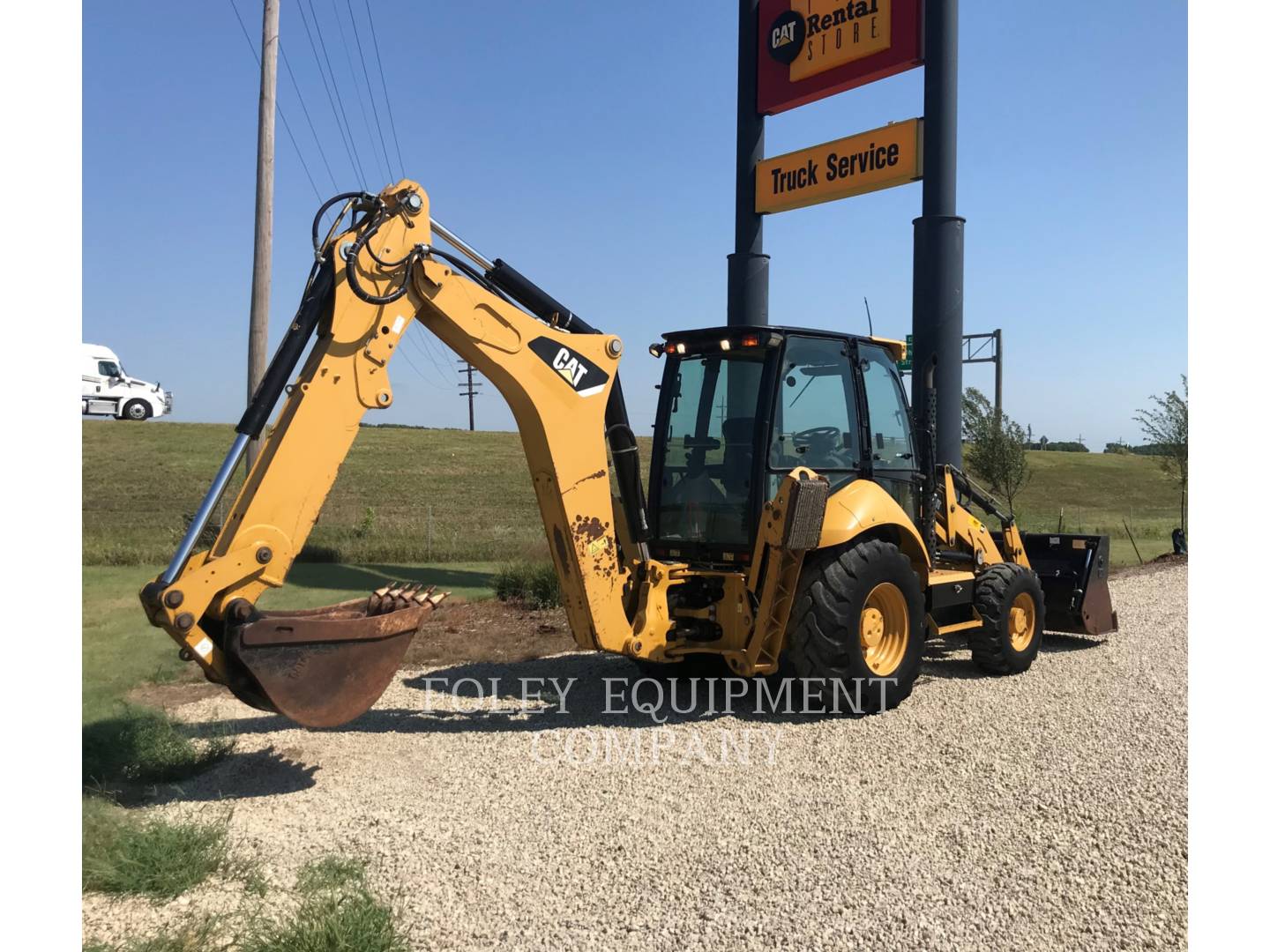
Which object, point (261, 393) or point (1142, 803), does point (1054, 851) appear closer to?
point (1142, 803)

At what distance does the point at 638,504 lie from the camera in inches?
254

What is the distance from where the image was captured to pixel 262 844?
4566 mm

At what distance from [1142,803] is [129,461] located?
29.1m

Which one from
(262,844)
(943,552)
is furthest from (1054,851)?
(943,552)

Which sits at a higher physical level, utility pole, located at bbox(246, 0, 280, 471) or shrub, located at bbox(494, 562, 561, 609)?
utility pole, located at bbox(246, 0, 280, 471)

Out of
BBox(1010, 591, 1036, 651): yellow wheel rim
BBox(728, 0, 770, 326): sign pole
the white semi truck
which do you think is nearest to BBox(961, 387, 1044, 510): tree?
BBox(728, 0, 770, 326): sign pole

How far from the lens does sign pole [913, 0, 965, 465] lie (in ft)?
33.9

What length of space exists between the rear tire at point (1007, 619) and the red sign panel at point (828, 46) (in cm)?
596

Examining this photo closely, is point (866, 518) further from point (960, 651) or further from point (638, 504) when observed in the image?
point (960, 651)

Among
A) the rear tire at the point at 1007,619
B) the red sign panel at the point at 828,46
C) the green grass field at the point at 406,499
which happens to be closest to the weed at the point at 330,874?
the rear tire at the point at 1007,619

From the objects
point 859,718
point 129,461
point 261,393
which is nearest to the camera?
point 261,393

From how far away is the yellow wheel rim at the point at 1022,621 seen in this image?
8266 millimetres

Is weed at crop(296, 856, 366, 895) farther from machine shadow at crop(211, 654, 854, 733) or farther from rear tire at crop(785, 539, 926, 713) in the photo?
rear tire at crop(785, 539, 926, 713)

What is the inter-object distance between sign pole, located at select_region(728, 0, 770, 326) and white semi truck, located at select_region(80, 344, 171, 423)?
89.2 feet
